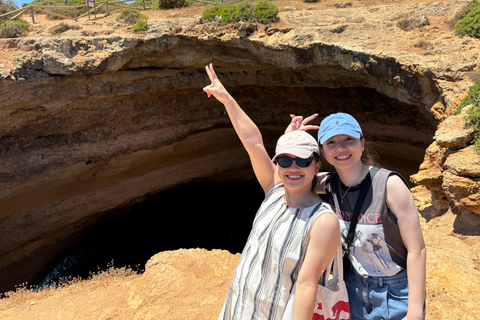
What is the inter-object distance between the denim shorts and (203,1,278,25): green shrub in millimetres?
7620

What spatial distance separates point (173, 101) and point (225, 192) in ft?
15.5

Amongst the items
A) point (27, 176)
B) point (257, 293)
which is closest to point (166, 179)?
point (27, 176)

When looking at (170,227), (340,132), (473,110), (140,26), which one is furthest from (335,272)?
(170,227)

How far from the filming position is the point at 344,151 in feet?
7.43

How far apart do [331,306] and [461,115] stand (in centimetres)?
432

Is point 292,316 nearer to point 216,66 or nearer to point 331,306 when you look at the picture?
point 331,306

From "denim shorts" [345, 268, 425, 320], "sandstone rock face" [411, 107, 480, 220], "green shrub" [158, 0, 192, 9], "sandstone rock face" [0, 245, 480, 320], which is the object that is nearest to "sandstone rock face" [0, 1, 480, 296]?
"sandstone rock face" [411, 107, 480, 220]

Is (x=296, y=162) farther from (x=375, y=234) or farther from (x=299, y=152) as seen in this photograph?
(x=375, y=234)

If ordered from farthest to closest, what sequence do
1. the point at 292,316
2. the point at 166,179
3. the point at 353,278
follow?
the point at 166,179 < the point at 353,278 < the point at 292,316

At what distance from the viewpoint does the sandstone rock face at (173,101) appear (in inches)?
290

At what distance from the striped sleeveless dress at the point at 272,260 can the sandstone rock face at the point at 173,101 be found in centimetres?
385

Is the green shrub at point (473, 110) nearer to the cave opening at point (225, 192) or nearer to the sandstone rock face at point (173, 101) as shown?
→ the sandstone rock face at point (173, 101)

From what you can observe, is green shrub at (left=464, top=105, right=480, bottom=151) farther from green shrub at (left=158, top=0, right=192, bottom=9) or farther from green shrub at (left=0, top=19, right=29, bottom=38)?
green shrub at (left=158, top=0, right=192, bottom=9)

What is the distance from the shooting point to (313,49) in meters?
7.98
